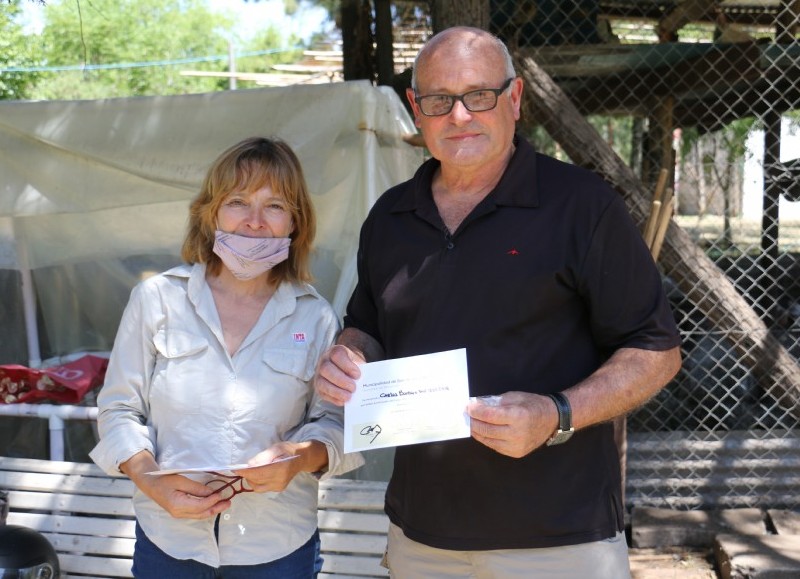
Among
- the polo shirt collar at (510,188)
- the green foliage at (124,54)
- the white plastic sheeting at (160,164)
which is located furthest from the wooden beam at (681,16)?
the green foliage at (124,54)

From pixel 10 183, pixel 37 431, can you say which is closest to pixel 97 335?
pixel 37 431

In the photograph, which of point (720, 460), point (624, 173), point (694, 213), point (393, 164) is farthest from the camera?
point (694, 213)

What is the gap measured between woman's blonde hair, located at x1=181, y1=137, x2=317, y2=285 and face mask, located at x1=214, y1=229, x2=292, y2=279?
8 centimetres

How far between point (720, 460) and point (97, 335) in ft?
11.9

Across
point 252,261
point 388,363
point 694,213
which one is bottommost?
point 694,213

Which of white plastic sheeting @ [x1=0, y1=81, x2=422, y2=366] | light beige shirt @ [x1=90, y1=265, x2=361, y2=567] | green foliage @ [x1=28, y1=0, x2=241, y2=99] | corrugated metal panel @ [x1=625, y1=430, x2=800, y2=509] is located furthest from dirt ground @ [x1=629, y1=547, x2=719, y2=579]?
green foliage @ [x1=28, y1=0, x2=241, y2=99]

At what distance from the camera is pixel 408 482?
221cm

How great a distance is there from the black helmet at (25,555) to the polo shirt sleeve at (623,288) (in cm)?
256

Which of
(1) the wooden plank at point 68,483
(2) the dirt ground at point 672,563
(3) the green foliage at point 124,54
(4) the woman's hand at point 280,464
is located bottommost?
(2) the dirt ground at point 672,563

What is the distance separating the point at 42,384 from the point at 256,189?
2.69m

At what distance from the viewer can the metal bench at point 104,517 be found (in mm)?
3652

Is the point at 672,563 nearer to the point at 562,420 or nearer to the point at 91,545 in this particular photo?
the point at 91,545

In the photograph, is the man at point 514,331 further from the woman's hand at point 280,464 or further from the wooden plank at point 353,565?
the wooden plank at point 353,565

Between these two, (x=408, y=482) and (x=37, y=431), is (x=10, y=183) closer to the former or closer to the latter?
(x=37, y=431)
